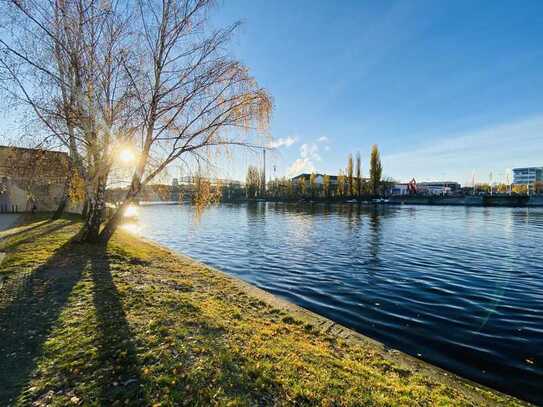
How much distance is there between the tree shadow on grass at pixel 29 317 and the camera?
12.2 ft

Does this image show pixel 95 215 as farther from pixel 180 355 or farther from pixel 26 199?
pixel 26 199

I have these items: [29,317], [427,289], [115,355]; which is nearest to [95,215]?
[29,317]

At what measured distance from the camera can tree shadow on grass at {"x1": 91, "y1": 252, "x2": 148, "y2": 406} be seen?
3.39 metres

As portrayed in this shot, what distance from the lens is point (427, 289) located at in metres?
10.0

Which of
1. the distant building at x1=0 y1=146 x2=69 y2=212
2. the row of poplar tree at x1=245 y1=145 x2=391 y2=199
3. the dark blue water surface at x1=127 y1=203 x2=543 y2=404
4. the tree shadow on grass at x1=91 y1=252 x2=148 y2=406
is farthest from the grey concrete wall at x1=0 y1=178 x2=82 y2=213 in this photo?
the row of poplar tree at x1=245 y1=145 x2=391 y2=199

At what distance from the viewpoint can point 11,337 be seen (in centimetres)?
463

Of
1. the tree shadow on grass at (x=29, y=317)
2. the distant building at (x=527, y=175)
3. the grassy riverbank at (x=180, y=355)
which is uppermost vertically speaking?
the distant building at (x=527, y=175)

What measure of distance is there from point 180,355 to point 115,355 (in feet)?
2.91

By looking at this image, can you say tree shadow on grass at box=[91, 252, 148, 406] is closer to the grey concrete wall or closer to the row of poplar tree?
the grey concrete wall

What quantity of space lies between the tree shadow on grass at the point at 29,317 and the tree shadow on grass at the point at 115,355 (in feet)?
2.51

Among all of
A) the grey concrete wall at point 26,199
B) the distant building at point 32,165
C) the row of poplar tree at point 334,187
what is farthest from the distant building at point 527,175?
the distant building at point 32,165

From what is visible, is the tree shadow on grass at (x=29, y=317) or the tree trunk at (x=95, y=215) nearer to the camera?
the tree shadow on grass at (x=29, y=317)

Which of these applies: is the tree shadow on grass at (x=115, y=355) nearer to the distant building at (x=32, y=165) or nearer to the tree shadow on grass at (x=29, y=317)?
the tree shadow on grass at (x=29, y=317)

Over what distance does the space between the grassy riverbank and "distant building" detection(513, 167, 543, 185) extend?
218918mm
